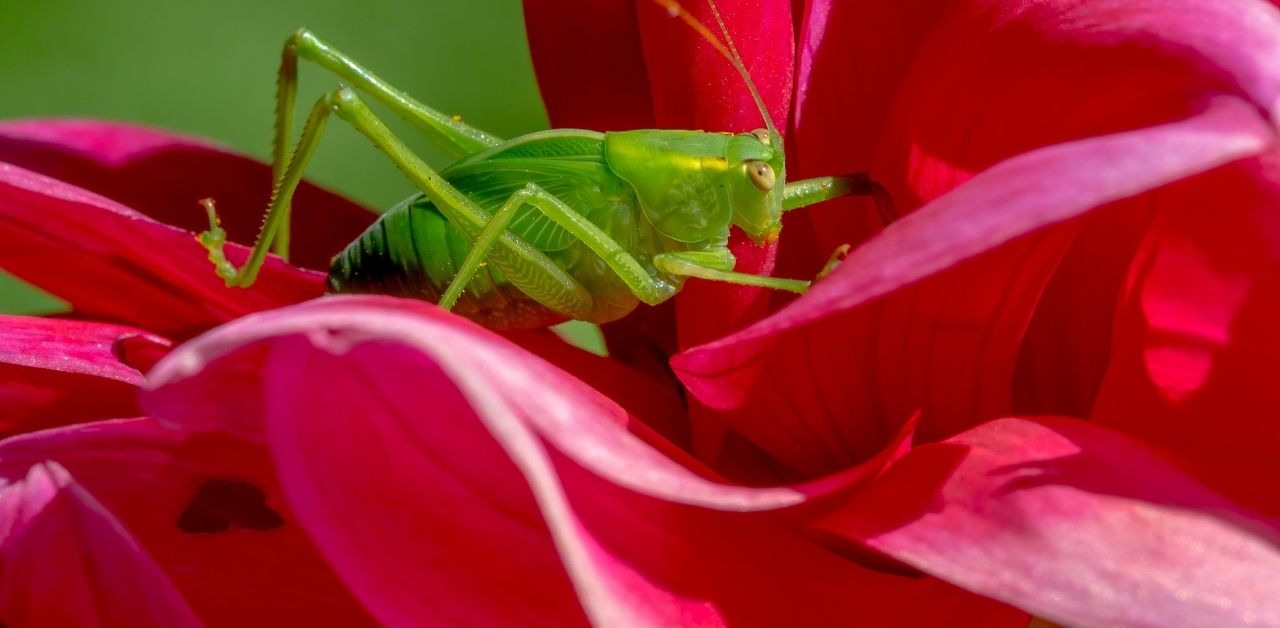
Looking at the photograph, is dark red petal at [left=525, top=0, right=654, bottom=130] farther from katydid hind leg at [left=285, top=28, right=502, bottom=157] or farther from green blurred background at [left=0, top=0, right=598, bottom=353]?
green blurred background at [left=0, top=0, right=598, bottom=353]

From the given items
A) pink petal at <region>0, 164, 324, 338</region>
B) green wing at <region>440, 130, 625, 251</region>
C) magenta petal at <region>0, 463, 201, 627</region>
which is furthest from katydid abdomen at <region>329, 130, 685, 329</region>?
magenta petal at <region>0, 463, 201, 627</region>

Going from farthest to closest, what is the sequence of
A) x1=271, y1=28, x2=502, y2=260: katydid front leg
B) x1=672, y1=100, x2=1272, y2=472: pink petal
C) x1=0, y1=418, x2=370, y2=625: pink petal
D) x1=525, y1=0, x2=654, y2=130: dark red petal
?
1. x1=271, y1=28, x2=502, y2=260: katydid front leg
2. x1=525, y1=0, x2=654, y2=130: dark red petal
3. x1=0, y1=418, x2=370, y2=625: pink petal
4. x1=672, y1=100, x2=1272, y2=472: pink petal

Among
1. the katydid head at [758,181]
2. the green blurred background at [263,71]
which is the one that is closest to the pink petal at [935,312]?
the katydid head at [758,181]

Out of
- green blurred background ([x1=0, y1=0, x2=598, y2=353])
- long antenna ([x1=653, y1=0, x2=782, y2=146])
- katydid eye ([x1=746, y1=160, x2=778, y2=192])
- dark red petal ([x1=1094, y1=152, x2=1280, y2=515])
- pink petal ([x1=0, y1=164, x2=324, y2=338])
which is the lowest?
green blurred background ([x1=0, y1=0, x2=598, y2=353])

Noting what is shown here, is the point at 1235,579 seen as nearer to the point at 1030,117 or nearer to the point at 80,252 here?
the point at 1030,117

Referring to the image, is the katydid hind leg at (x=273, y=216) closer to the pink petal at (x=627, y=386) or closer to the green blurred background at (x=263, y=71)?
the pink petal at (x=627, y=386)

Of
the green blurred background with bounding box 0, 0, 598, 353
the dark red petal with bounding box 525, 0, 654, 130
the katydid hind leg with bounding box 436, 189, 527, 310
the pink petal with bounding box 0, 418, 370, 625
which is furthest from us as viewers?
the green blurred background with bounding box 0, 0, 598, 353
